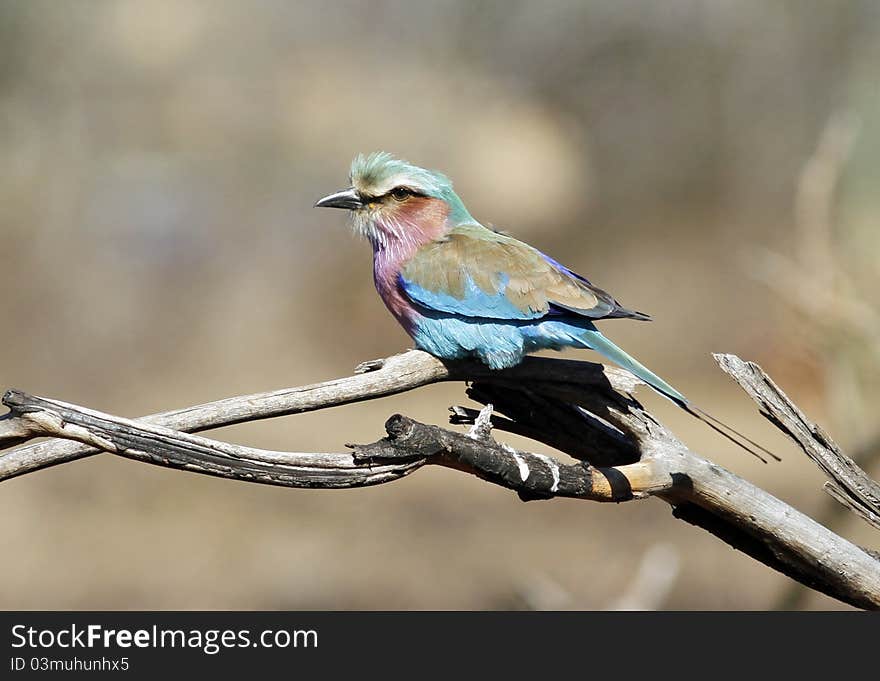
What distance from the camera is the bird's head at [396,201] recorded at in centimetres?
337

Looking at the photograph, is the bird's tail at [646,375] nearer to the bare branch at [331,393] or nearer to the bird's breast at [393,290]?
the bare branch at [331,393]

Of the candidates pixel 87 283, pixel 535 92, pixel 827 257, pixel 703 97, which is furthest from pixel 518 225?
pixel 827 257

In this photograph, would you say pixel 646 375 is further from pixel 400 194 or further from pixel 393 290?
pixel 400 194

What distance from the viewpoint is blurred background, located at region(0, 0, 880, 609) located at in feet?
26.5

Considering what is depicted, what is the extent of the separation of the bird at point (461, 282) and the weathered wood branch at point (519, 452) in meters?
0.11

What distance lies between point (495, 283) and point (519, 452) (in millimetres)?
816

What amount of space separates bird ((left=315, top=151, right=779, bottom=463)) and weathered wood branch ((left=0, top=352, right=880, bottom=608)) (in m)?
0.11

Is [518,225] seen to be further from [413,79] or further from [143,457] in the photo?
[143,457]

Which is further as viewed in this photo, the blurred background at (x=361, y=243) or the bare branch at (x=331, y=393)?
the blurred background at (x=361, y=243)

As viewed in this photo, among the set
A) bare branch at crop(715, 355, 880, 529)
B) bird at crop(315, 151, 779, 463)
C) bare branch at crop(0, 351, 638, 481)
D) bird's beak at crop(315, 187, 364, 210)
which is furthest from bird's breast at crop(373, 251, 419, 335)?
bare branch at crop(715, 355, 880, 529)

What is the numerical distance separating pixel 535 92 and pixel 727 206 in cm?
214

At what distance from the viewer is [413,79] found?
33.2ft

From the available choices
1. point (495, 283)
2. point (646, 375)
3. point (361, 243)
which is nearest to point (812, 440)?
point (646, 375)

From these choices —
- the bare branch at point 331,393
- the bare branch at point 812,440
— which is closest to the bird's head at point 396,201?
the bare branch at point 331,393
